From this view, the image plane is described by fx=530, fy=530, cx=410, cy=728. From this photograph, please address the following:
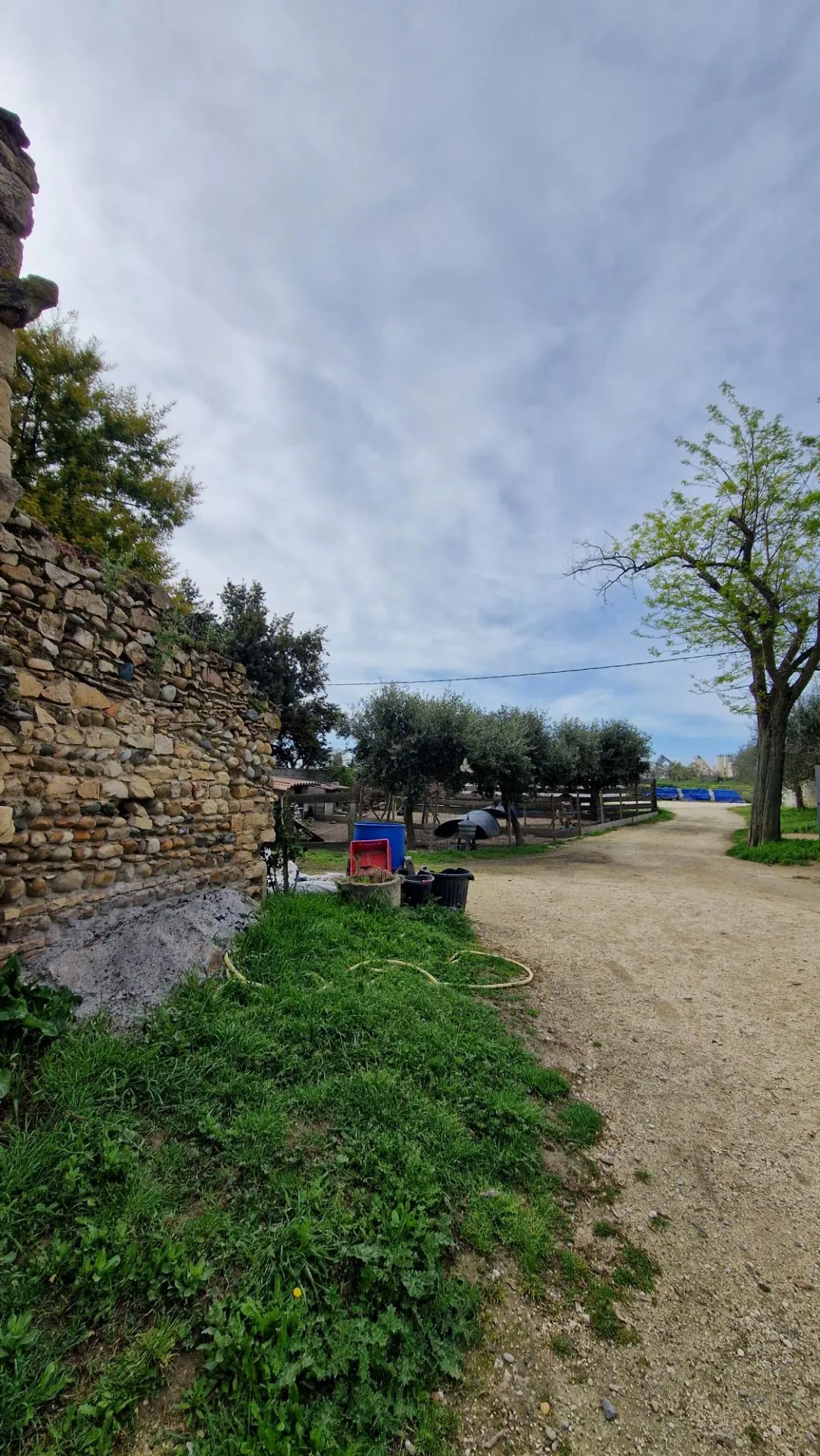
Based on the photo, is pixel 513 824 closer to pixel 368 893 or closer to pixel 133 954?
pixel 368 893

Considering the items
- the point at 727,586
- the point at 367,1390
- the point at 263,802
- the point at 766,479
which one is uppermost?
the point at 766,479

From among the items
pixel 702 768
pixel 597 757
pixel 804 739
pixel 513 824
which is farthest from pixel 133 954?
pixel 702 768

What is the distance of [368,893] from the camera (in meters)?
6.22

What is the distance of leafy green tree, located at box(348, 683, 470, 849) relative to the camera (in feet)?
50.1

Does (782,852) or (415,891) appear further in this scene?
(782,852)

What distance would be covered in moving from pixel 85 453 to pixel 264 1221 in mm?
16876

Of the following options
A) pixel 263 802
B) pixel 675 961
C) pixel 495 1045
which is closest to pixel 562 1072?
pixel 495 1045

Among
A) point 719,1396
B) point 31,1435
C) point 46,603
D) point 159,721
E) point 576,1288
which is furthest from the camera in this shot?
point 159,721

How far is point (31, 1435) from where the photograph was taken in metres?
1.44

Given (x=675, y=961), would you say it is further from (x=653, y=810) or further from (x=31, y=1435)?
(x=653, y=810)

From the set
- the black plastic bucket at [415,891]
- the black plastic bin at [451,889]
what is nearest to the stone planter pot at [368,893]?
the black plastic bucket at [415,891]

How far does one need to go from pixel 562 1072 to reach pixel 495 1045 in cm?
48

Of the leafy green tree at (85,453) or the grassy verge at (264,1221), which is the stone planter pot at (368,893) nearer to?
the grassy verge at (264,1221)

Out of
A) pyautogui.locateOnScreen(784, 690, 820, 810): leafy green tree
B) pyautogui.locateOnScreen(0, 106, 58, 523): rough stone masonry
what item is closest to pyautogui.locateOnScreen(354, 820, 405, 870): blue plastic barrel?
pyautogui.locateOnScreen(0, 106, 58, 523): rough stone masonry
